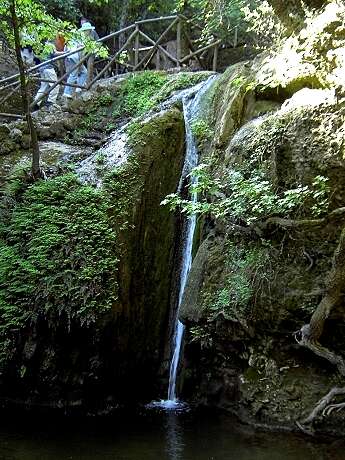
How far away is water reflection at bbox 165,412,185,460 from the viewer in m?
5.17

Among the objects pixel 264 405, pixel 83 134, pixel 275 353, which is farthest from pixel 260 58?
pixel 264 405

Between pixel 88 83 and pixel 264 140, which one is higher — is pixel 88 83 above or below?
above

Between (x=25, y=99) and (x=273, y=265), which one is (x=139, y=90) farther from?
(x=273, y=265)

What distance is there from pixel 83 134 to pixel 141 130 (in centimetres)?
281

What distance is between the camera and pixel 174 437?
18.7 ft

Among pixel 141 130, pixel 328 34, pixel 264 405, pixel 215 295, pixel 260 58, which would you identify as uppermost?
pixel 260 58

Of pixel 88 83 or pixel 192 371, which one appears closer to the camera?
pixel 192 371

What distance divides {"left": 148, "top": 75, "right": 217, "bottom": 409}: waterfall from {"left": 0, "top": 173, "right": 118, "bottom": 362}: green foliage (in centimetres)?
131

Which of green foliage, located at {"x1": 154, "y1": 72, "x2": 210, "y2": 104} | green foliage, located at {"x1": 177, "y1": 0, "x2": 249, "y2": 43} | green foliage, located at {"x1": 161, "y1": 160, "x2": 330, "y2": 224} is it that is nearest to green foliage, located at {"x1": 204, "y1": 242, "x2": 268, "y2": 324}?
green foliage, located at {"x1": 161, "y1": 160, "x2": 330, "y2": 224}

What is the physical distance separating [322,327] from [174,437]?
2144 millimetres

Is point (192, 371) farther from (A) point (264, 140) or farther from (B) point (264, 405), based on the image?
(A) point (264, 140)

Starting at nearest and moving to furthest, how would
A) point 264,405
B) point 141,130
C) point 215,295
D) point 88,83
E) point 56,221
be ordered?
point 264,405
point 215,295
point 56,221
point 141,130
point 88,83

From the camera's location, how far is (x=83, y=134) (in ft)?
35.1

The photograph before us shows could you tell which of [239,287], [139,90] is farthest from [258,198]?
[139,90]
